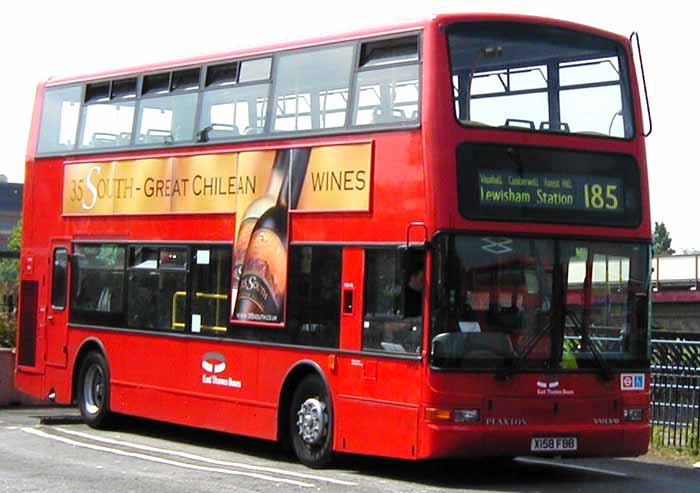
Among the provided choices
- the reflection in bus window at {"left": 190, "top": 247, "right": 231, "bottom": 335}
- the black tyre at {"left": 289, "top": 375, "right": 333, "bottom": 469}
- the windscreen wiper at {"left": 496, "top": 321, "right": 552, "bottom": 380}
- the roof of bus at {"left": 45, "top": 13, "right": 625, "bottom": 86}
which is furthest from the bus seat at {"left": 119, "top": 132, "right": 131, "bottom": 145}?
the windscreen wiper at {"left": 496, "top": 321, "right": 552, "bottom": 380}

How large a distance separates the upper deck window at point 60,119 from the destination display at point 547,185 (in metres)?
7.73

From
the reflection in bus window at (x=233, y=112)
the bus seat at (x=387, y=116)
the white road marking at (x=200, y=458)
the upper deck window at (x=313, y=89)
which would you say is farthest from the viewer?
the reflection in bus window at (x=233, y=112)

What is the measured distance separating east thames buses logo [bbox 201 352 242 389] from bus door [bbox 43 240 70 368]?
11.4ft

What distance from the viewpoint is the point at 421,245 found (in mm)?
13906

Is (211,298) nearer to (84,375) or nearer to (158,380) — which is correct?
(158,380)

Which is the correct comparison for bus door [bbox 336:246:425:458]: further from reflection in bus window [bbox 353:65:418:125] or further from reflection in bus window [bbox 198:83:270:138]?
reflection in bus window [bbox 198:83:270:138]

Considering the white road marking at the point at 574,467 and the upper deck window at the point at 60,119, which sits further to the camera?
the upper deck window at the point at 60,119

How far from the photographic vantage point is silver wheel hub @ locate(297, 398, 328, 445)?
1514cm

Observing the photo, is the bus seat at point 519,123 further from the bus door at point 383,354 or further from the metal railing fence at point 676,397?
the metal railing fence at point 676,397

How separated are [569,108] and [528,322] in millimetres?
2233

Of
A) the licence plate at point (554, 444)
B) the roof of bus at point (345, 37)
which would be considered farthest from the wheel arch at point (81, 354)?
the licence plate at point (554, 444)

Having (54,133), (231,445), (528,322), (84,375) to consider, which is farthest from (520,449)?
(54,133)

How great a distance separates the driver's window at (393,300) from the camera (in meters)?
14.0

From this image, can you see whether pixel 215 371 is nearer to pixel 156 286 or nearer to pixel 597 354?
pixel 156 286
